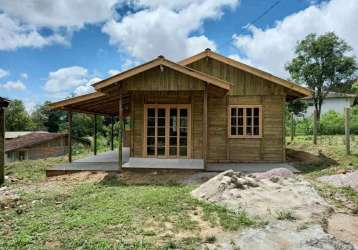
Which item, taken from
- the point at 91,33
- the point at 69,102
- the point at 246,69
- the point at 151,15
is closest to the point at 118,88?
the point at 69,102

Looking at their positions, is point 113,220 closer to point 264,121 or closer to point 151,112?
point 151,112

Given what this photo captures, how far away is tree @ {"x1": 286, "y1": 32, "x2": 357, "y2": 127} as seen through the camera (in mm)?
29875

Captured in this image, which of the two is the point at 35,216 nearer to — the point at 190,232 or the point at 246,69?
the point at 190,232

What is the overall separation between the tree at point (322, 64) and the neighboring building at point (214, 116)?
20.1 m

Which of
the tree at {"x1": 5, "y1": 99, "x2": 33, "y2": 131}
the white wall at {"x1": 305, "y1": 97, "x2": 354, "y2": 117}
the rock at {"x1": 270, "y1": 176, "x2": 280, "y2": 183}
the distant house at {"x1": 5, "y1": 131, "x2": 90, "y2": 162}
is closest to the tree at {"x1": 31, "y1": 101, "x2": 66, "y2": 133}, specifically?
the tree at {"x1": 5, "y1": 99, "x2": 33, "y2": 131}

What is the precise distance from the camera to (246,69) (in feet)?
36.9

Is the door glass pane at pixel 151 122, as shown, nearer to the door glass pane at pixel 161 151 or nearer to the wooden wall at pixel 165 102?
the wooden wall at pixel 165 102

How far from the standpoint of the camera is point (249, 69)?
11203 millimetres

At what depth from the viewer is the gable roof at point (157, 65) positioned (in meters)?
9.12

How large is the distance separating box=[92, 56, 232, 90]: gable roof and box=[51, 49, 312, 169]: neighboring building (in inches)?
37.8

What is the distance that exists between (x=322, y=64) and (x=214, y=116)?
896 inches

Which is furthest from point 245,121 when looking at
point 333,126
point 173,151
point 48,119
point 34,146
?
point 48,119

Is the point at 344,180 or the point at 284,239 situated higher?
the point at 344,180

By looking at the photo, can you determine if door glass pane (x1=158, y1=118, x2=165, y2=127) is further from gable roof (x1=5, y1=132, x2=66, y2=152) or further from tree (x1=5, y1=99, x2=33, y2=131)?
tree (x1=5, y1=99, x2=33, y2=131)
